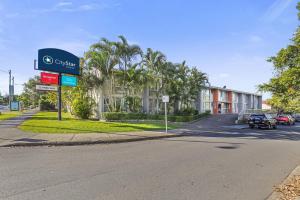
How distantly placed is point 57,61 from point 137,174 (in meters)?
19.3

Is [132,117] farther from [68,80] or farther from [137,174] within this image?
[137,174]

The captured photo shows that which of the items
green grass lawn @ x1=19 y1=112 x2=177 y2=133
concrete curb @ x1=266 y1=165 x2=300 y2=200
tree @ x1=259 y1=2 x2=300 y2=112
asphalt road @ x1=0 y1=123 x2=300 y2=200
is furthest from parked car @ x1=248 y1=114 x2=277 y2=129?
tree @ x1=259 y1=2 x2=300 y2=112

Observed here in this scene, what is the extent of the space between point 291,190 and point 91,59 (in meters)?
26.6

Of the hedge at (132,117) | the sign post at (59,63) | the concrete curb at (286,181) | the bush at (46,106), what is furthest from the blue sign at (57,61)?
the bush at (46,106)

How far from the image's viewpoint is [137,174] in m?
7.80

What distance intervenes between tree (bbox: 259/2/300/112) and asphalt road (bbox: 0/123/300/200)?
6.77ft

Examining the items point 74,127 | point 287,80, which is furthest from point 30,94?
point 287,80

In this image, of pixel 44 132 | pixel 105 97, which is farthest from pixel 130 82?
pixel 44 132

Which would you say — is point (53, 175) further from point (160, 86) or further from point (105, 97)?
point (160, 86)

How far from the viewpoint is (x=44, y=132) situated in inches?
657

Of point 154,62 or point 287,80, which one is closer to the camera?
point 287,80

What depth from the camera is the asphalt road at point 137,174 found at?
20.0 ft

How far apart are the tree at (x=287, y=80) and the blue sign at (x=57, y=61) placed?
66.7 feet

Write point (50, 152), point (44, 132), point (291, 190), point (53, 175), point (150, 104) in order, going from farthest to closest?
1. point (150, 104)
2. point (44, 132)
3. point (50, 152)
4. point (53, 175)
5. point (291, 190)
